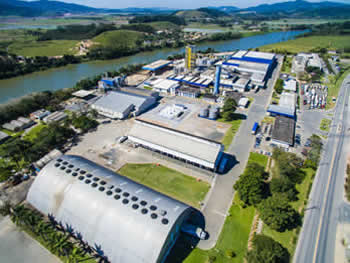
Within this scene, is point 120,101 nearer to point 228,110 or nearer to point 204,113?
point 204,113

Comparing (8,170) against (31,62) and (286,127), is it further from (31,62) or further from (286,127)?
(31,62)

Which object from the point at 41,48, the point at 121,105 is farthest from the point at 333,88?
the point at 41,48

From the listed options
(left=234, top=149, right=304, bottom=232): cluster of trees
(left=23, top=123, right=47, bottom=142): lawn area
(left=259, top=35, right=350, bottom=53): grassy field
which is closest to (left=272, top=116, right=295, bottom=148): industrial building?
(left=234, top=149, right=304, bottom=232): cluster of trees

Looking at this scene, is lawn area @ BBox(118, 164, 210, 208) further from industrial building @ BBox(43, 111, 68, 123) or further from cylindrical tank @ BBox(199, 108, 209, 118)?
industrial building @ BBox(43, 111, 68, 123)

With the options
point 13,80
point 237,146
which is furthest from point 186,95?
point 13,80

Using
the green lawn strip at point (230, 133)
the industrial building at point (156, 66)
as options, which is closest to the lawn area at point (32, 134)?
the green lawn strip at point (230, 133)

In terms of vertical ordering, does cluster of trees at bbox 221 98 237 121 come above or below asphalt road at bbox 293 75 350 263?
above

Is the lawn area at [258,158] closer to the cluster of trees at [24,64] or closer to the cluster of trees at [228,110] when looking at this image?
the cluster of trees at [228,110]
